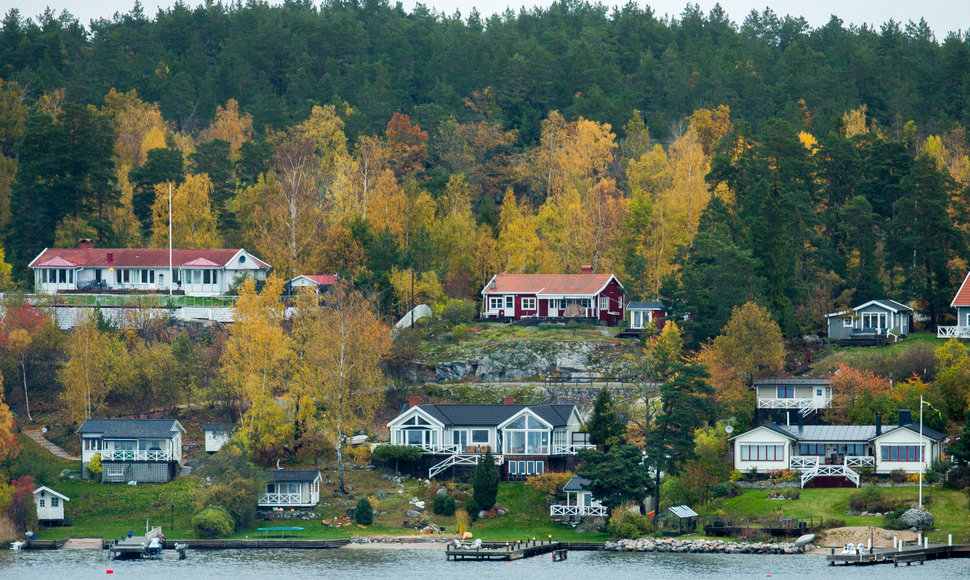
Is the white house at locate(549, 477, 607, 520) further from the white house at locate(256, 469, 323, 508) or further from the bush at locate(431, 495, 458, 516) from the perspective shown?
the white house at locate(256, 469, 323, 508)

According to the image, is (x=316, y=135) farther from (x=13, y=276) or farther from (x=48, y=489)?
(x=48, y=489)

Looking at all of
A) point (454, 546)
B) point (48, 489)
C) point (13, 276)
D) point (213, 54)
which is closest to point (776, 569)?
point (454, 546)

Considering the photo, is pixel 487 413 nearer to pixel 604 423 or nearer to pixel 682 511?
pixel 604 423

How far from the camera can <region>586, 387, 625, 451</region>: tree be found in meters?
78.1

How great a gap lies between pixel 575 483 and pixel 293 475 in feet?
47.1

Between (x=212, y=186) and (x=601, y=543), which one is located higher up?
(x=212, y=186)

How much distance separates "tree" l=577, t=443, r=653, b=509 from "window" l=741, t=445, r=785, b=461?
6.87 meters

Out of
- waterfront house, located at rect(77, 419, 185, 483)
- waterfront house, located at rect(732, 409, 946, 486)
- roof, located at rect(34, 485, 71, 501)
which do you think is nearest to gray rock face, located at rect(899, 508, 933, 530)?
waterfront house, located at rect(732, 409, 946, 486)

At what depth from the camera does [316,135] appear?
128m

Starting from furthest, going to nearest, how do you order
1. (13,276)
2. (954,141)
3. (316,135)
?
(316,135)
(954,141)
(13,276)

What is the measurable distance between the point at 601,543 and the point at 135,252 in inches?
2002

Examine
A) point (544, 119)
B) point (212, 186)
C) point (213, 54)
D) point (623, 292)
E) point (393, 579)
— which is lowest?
point (393, 579)

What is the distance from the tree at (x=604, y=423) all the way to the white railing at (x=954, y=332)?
76.6 ft

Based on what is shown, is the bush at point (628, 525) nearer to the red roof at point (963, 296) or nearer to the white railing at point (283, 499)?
the white railing at point (283, 499)
